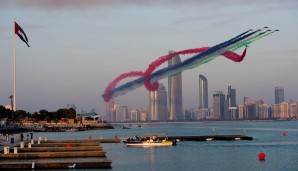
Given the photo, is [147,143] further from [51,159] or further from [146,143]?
[51,159]

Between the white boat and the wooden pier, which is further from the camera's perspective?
the white boat

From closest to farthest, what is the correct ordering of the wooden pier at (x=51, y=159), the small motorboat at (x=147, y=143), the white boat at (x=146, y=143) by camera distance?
1. the wooden pier at (x=51, y=159)
2. the white boat at (x=146, y=143)
3. the small motorboat at (x=147, y=143)

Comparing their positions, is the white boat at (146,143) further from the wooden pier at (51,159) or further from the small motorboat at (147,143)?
the wooden pier at (51,159)

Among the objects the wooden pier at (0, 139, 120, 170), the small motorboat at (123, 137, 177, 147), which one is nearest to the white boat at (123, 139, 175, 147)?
the small motorboat at (123, 137, 177, 147)

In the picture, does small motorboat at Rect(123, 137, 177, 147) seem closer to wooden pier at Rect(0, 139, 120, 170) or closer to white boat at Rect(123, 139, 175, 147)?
white boat at Rect(123, 139, 175, 147)

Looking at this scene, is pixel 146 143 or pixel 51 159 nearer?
pixel 51 159

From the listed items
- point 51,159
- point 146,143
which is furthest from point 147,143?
point 51,159

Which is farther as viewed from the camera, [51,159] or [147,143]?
[147,143]

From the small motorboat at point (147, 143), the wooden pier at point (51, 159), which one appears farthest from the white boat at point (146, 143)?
the wooden pier at point (51, 159)

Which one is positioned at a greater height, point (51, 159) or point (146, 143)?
point (51, 159)

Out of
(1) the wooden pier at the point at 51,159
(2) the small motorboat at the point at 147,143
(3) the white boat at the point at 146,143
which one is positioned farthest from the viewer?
(2) the small motorboat at the point at 147,143

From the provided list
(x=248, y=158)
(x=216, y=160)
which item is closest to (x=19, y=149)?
(x=216, y=160)

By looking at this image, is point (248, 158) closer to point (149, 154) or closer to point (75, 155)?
point (149, 154)
